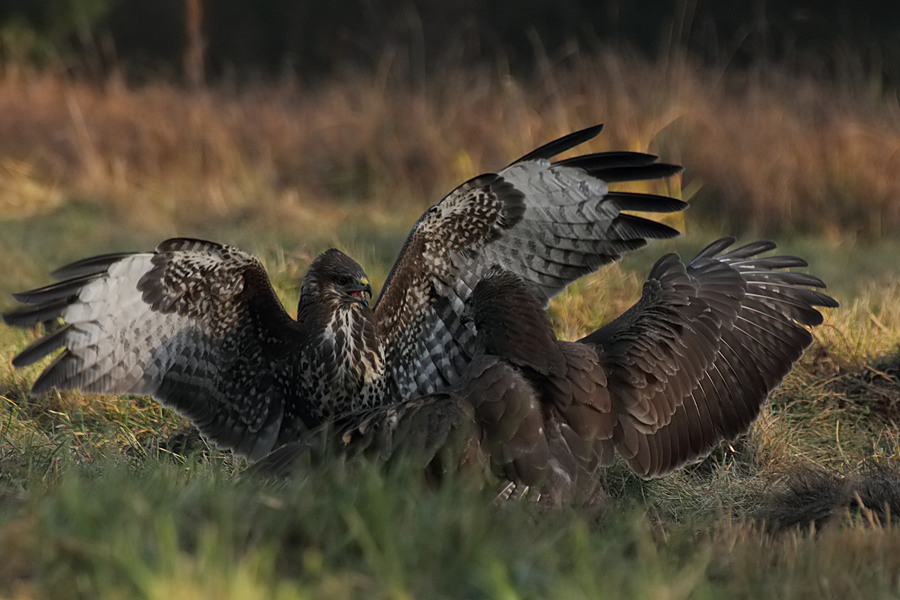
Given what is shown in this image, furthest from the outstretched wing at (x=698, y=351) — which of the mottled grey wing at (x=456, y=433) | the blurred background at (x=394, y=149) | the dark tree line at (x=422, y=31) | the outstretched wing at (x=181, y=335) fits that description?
the dark tree line at (x=422, y=31)

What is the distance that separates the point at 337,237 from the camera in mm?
7398

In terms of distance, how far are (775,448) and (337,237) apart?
387cm

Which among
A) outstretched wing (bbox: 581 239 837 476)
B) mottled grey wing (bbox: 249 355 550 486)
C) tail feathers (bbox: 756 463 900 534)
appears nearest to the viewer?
mottled grey wing (bbox: 249 355 550 486)

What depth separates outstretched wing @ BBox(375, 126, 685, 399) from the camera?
4.01 metres

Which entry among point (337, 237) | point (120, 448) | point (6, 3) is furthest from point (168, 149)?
point (6, 3)

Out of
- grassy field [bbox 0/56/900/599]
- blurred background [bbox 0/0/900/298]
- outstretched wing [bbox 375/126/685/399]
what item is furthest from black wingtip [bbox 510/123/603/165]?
blurred background [bbox 0/0/900/298]

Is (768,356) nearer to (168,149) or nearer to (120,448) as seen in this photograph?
(120,448)

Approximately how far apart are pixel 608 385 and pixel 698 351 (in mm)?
356

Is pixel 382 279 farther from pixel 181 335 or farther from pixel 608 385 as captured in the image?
pixel 608 385

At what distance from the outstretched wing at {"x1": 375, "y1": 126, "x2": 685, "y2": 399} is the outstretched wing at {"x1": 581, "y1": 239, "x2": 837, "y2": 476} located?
28 centimetres

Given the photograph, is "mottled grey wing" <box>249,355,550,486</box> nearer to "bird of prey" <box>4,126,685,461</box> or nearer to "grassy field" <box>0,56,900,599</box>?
"grassy field" <box>0,56,900,599</box>

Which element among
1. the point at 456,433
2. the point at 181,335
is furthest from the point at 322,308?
the point at 456,433

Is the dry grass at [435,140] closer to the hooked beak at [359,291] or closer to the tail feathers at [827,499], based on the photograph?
the hooked beak at [359,291]

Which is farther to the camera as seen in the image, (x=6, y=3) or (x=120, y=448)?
(x=6, y=3)
